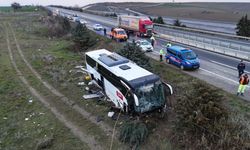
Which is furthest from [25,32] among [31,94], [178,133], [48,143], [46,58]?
[178,133]

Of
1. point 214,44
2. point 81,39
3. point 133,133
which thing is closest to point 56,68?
point 81,39

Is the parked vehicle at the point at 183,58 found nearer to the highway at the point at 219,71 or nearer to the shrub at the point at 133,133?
the highway at the point at 219,71

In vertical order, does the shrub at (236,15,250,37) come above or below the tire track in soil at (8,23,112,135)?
above

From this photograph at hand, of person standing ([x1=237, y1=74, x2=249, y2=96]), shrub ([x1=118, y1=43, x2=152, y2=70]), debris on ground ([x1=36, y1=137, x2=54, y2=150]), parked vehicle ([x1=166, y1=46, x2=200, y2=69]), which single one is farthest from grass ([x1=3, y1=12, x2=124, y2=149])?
parked vehicle ([x1=166, y1=46, x2=200, y2=69])

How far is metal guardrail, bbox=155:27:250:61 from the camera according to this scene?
27155 mm

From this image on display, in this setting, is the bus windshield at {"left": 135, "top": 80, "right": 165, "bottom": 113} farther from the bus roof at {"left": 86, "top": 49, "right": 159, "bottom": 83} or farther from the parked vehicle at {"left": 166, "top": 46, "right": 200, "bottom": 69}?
the parked vehicle at {"left": 166, "top": 46, "right": 200, "bottom": 69}

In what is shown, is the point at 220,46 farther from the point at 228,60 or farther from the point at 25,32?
the point at 25,32

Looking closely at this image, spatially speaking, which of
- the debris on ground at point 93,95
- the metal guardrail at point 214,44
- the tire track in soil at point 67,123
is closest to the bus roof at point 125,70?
the debris on ground at point 93,95

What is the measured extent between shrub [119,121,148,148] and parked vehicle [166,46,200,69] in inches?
460

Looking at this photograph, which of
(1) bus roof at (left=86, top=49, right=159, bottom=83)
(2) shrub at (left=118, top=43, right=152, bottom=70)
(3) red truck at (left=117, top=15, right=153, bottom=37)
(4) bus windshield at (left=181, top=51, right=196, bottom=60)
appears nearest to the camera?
(1) bus roof at (left=86, top=49, right=159, bottom=83)

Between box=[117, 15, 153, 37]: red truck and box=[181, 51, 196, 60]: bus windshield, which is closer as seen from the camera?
box=[181, 51, 196, 60]: bus windshield

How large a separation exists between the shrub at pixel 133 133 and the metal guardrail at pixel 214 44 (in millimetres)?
19396

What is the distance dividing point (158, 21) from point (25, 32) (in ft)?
109

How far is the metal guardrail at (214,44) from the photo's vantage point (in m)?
27.2
